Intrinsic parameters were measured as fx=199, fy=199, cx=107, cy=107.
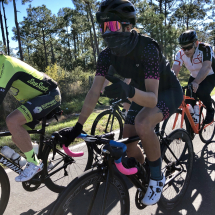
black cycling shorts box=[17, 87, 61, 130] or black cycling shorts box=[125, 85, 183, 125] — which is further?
black cycling shorts box=[17, 87, 61, 130]

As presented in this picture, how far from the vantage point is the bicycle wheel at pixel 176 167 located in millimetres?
2502

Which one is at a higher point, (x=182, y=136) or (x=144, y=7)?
(x=144, y=7)

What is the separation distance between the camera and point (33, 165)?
2520 mm

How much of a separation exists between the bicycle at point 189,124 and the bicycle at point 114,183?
0.88 metres

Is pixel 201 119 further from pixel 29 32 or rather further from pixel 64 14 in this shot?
pixel 64 14

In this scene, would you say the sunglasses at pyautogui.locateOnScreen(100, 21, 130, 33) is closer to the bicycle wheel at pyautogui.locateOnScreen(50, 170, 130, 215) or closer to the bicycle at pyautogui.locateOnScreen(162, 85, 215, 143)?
the bicycle wheel at pyautogui.locateOnScreen(50, 170, 130, 215)

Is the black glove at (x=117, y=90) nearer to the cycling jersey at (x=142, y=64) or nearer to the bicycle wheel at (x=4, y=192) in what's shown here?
the cycling jersey at (x=142, y=64)

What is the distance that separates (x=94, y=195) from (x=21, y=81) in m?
1.81

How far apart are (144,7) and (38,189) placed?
3204 cm

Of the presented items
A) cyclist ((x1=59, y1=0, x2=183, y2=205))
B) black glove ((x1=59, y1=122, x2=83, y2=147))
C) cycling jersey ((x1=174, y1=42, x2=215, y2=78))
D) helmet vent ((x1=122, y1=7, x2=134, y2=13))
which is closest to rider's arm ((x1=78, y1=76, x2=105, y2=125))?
cyclist ((x1=59, y1=0, x2=183, y2=205))

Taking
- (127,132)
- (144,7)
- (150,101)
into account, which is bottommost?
(127,132)

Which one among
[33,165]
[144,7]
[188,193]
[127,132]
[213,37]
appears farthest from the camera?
[213,37]

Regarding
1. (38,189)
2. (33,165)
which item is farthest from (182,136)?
(38,189)

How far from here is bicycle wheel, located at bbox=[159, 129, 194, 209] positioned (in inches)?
98.5
